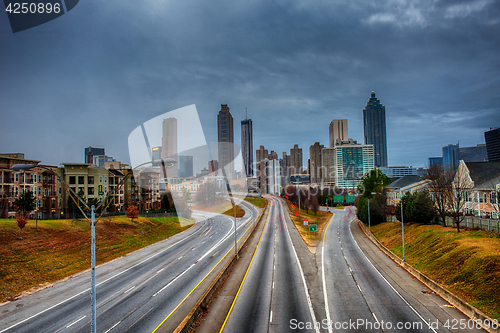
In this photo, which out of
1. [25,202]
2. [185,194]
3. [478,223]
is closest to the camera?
[478,223]

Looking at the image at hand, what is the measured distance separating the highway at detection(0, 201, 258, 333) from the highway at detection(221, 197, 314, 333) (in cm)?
386

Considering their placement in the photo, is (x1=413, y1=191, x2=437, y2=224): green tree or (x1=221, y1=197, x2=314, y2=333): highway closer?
(x1=221, y1=197, x2=314, y2=333): highway

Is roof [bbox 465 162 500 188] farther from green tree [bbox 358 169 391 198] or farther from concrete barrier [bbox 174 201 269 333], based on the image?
concrete barrier [bbox 174 201 269 333]

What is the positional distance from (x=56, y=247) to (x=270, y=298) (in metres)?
31.7

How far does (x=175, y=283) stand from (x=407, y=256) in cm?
2758

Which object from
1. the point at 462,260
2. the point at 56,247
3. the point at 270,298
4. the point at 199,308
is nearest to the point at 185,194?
the point at 56,247

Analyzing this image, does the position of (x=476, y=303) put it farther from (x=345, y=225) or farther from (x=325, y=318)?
(x=345, y=225)

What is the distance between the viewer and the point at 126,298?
22.2 m

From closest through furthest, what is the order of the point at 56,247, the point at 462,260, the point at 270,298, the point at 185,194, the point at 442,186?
the point at 270,298, the point at 462,260, the point at 56,247, the point at 442,186, the point at 185,194

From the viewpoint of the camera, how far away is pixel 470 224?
3538cm

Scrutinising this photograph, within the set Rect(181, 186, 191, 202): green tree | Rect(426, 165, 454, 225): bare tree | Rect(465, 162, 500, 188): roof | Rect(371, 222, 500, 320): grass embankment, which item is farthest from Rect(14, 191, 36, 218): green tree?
Rect(465, 162, 500, 188): roof

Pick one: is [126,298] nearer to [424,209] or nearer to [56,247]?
[56,247]

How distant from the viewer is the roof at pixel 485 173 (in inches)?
1596

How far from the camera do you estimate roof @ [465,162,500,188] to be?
40.5m
